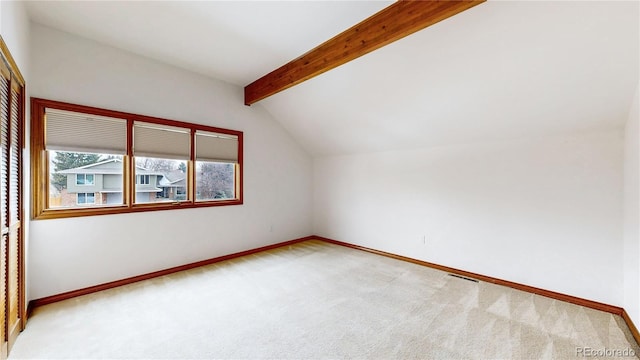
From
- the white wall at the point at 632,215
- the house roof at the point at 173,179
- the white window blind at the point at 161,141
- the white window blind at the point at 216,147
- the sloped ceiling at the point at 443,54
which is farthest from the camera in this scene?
the white window blind at the point at 216,147

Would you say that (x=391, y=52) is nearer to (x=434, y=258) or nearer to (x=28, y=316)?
(x=434, y=258)

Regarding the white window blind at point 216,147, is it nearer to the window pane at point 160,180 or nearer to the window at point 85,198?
the window pane at point 160,180

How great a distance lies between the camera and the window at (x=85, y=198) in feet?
9.73

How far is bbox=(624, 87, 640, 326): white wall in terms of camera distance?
2.28 meters

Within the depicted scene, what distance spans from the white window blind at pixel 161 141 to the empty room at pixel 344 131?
0.08 ft

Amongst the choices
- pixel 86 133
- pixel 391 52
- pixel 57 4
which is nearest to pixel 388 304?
pixel 391 52

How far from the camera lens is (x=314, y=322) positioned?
7.89ft

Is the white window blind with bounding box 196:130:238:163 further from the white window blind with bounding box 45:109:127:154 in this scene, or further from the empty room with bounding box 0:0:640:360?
the white window blind with bounding box 45:109:127:154

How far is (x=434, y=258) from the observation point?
3955 millimetres

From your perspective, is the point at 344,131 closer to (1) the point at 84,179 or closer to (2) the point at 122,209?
(2) the point at 122,209

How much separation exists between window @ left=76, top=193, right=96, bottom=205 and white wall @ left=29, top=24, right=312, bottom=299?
213 mm

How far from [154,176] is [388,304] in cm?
337

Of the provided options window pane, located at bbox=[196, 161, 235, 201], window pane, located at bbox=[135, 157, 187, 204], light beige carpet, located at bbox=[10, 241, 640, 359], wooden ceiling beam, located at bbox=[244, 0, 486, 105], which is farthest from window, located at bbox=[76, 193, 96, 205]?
wooden ceiling beam, located at bbox=[244, 0, 486, 105]

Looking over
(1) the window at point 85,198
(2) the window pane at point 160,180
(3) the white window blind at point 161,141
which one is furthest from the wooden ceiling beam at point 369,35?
(1) the window at point 85,198
